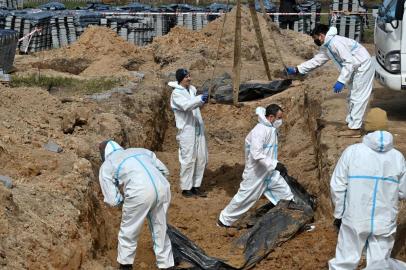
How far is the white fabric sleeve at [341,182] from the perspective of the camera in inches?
301

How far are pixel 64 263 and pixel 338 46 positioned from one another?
574 centimetres

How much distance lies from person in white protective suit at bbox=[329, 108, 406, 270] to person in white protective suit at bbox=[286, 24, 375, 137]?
4.17m

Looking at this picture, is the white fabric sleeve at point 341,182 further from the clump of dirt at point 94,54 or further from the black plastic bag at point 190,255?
the clump of dirt at point 94,54

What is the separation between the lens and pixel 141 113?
1467 cm

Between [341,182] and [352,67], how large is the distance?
4456 millimetres

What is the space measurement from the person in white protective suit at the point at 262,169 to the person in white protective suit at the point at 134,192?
200 centimetres

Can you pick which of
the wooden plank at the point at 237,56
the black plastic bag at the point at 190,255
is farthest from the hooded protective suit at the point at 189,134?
the black plastic bag at the point at 190,255

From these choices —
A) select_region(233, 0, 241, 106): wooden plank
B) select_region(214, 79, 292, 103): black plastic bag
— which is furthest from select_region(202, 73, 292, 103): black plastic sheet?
select_region(233, 0, 241, 106): wooden plank

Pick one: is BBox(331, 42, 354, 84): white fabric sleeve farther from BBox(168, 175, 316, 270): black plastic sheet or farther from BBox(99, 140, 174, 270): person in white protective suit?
BBox(99, 140, 174, 270): person in white protective suit

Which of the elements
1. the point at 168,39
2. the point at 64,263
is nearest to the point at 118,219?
the point at 64,263

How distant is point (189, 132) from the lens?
40.4 feet

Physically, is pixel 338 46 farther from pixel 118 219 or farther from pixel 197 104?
pixel 118 219

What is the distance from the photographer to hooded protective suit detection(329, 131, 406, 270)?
7.55 m

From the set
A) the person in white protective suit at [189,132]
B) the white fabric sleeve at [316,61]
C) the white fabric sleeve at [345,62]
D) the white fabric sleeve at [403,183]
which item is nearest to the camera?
the white fabric sleeve at [403,183]
